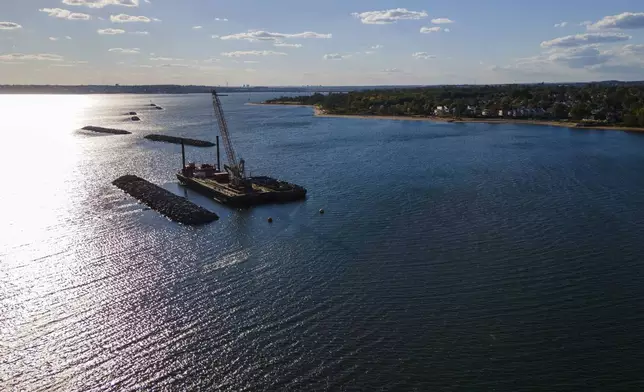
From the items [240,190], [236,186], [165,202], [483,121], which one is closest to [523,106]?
[483,121]

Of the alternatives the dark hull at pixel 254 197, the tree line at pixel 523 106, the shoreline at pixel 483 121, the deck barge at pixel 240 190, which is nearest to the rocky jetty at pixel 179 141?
the deck barge at pixel 240 190

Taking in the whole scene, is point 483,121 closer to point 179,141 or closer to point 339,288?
point 179,141

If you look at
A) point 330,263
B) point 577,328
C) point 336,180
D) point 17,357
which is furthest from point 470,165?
point 17,357

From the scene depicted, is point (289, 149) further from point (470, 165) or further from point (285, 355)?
point (285, 355)

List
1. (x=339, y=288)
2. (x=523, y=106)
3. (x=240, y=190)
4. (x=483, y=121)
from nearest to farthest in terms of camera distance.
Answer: (x=339, y=288)
(x=240, y=190)
(x=483, y=121)
(x=523, y=106)

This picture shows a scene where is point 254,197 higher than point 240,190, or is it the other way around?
point 240,190

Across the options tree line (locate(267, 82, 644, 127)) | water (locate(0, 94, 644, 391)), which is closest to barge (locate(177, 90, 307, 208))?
water (locate(0, 94, 644, 391))

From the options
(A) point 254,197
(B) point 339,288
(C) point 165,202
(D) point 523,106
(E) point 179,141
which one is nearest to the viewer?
(B) point 339,288

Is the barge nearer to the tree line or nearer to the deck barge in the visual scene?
the deck barge
